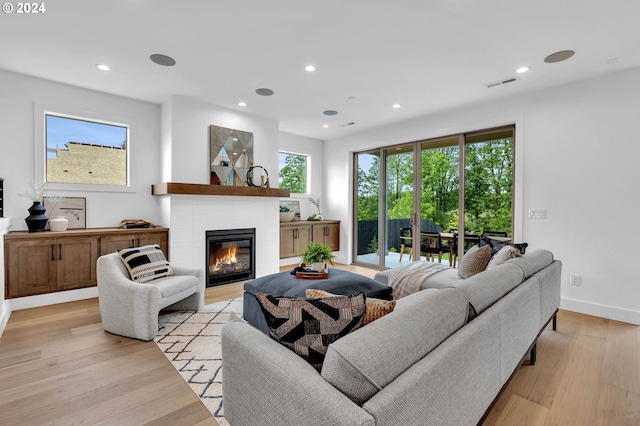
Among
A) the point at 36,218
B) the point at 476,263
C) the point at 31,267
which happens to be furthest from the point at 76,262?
the point at 476,263

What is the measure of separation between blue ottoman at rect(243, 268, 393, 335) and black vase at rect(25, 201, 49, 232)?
2636 millimetres

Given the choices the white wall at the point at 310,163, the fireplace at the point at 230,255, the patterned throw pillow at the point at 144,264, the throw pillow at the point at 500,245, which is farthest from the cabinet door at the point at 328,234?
the throw pillow at the point at 500,245

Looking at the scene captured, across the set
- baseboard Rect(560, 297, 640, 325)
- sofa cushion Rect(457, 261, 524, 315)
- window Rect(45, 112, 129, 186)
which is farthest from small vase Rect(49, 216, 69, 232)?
baseboard Rect(560, 297, 640, 325)

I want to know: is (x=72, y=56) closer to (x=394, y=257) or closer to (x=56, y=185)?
(x=56, y=185)

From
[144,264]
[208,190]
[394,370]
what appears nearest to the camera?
[394,370]

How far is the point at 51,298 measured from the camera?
3688 millimetres

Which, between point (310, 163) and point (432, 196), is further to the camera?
point (310, 163)

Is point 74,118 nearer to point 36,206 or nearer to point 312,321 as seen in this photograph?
point 36,206

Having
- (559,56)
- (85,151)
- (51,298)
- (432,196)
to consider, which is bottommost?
(51,298)

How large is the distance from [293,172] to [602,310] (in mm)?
5167

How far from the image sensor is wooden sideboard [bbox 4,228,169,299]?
11.1 ft

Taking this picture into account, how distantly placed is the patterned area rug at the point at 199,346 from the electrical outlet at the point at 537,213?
12.5 feet

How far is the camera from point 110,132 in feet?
14.3

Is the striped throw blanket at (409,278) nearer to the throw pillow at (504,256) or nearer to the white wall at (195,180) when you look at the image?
the throw pillow at (504,256)
